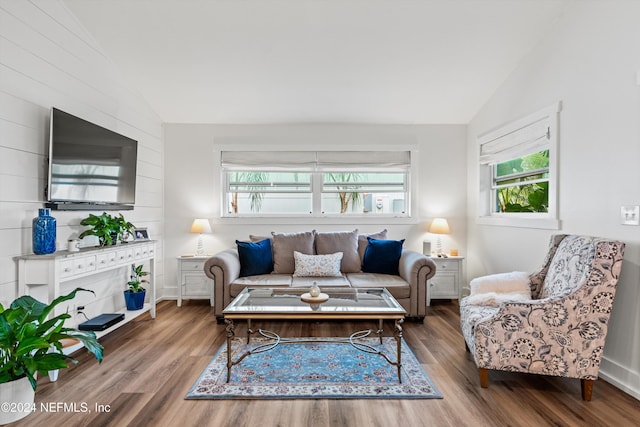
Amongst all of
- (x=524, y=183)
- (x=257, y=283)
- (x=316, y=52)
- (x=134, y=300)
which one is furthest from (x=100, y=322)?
(x=524, y=183)

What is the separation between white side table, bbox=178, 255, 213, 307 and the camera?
14.1 feet

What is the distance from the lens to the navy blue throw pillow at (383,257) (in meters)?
4.06

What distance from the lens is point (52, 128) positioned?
2.66 meters

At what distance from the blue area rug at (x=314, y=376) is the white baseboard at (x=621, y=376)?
48.5 inches

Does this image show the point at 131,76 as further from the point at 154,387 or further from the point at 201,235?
the point at 154,387

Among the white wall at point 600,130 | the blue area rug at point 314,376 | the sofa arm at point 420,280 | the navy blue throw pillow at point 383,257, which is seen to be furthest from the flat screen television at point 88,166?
the white wall at point 600,130

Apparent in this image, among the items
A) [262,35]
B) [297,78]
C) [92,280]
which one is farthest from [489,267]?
[92,280]

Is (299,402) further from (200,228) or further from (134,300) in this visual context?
(200,228)

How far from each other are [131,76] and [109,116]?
21.3 inches

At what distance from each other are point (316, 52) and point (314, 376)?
2888 mm

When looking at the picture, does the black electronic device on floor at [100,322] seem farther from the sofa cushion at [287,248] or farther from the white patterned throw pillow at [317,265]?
the white patterned throw pillow at [317,265]

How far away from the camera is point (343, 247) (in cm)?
425

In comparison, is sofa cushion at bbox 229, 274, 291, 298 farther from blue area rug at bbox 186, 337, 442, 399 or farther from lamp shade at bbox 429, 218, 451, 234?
lamp shade at bbox 429, 218, 451, 234

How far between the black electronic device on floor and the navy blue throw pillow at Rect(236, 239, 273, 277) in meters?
1.24
